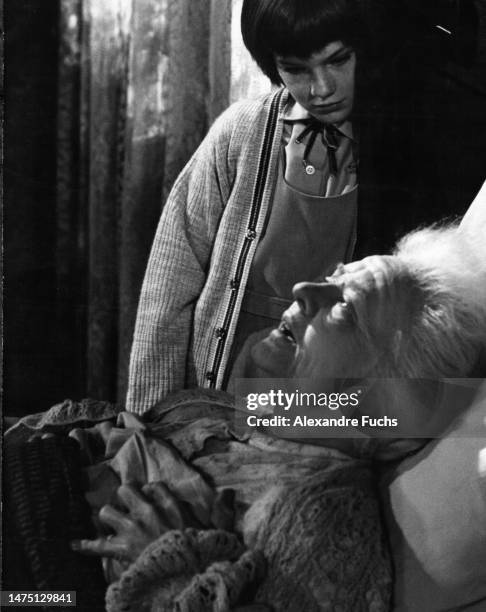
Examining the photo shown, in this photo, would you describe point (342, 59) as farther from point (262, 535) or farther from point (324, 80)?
point (262, 535)

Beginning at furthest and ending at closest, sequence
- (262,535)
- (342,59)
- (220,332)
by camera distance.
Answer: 1. (220,332)
2. (342,59)
3. (262,535)

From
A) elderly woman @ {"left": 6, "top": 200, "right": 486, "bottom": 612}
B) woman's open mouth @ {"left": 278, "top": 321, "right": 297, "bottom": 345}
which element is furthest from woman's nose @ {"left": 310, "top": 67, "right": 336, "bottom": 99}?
woman's open mouth @ {"left": 278, "top": 321, "right": 297, "bottom": 345}

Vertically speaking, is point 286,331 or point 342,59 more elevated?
point 342,59

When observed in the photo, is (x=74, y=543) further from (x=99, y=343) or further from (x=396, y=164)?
(x=396, y=164)

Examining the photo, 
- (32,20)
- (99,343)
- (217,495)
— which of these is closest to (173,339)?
(99,343)

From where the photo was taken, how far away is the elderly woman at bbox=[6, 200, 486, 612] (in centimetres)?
145

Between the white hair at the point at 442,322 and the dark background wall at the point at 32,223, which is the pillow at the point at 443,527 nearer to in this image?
the white hair at the point at 442,322

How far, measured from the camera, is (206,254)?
1705mm

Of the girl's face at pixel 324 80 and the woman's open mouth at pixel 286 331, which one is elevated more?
the girl's face at pixel 324 80

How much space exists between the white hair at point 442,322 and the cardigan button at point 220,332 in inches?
14.1

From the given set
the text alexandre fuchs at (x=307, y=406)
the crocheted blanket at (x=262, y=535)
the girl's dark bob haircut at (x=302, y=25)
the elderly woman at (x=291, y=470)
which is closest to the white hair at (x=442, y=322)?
the elderly woman at (x=291, y=470)

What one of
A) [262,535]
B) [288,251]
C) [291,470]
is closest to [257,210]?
[288,251]

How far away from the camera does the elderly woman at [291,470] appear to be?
145 centimetres

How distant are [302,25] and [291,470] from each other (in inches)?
36.4
